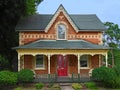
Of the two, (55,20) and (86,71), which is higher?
(55,20)

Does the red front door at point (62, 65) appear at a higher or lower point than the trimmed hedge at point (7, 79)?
higher

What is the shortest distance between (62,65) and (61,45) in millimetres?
2462

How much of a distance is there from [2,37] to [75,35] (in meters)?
10.3

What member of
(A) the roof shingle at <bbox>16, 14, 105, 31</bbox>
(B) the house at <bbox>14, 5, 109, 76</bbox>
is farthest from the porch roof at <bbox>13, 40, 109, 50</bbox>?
(A) the roof shingle at <bbox>16, 14, 105, 31</bbox>

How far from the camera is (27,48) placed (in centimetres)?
3922

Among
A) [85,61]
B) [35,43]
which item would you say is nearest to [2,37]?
[35,43]

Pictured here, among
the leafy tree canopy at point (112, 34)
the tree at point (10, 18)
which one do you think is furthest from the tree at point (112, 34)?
the tree at point (10, 18)

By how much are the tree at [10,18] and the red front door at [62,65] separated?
6.98 m

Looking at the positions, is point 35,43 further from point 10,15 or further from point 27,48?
point 10,15

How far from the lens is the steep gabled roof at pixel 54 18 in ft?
136

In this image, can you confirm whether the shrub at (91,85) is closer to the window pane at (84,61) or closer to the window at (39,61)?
the window pane at (84,61)

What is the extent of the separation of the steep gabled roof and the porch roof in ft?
4.64

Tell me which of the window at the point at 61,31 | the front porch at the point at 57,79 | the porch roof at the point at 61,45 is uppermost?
the window at the point at 61,31

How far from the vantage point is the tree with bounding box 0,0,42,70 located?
4262cm
